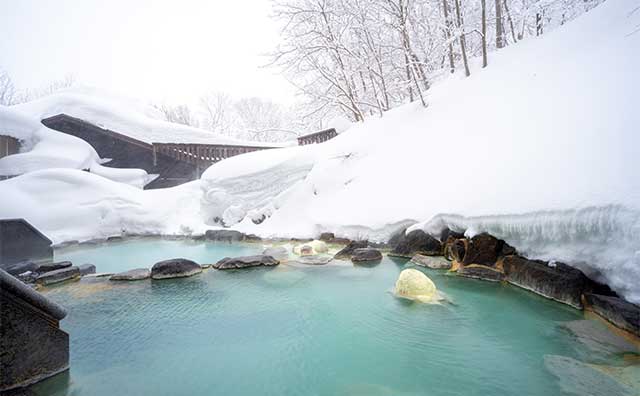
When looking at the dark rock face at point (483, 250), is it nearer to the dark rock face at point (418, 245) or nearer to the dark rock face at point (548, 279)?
the dark rock face at point (548, 279)

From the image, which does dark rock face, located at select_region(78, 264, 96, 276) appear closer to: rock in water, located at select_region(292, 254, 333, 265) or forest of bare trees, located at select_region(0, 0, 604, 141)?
rock in water, located at select_region(292, 254, 333, 265)

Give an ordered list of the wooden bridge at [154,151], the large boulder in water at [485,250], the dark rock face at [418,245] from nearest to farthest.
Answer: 1. the large boulder in water at [485,250]
2. the dark rock face at [418,245]
3. the wooden bridge at [154,151]

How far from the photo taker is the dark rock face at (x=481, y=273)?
414cm

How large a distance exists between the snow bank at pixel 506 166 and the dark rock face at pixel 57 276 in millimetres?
4492

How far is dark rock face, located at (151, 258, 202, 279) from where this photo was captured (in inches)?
190

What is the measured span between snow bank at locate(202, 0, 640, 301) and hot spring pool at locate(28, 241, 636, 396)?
100 cm

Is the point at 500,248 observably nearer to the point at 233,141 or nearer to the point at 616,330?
the point at 616,330

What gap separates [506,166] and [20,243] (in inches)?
376

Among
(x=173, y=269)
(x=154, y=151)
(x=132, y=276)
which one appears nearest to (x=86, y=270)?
(x=132, y=276)

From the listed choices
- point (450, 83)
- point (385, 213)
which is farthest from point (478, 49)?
point (385, 213)

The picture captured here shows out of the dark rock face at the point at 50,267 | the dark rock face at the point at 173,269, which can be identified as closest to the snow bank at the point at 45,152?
Answer: the dark rock face at the point at 50,267

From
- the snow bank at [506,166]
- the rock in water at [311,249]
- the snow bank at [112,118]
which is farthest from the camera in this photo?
the snow bank at [112,118]

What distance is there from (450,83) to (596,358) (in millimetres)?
9105

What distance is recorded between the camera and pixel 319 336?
2.85m
